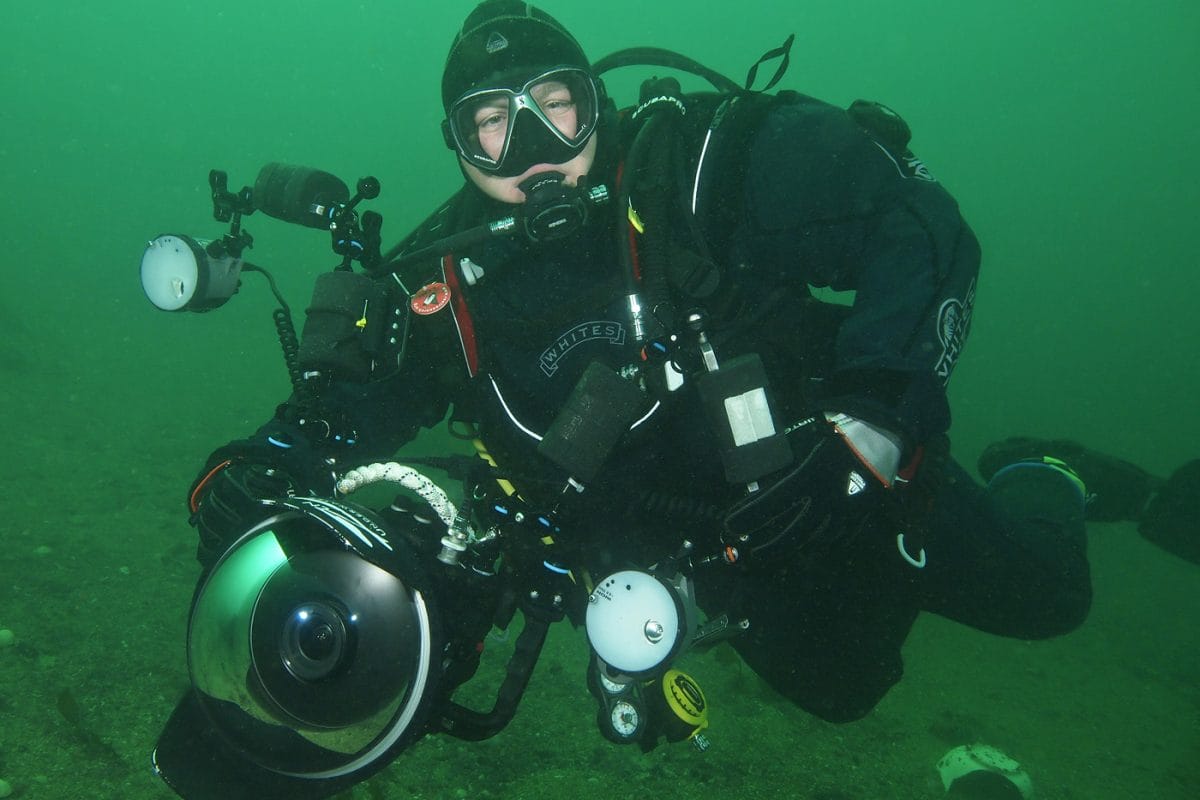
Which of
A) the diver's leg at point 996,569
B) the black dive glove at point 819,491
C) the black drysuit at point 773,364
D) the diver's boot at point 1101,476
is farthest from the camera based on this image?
the diver's boot at point 1101,476

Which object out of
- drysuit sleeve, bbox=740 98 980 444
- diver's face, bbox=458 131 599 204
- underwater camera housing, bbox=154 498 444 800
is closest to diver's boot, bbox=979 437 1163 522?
drysuit sleeve, bbox=740 98 980 444

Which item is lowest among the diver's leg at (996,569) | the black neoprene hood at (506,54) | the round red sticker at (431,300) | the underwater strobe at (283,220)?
the diver's leg at (996,569)

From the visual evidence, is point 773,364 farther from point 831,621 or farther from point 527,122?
point 527,122

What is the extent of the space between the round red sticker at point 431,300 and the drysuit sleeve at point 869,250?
1491mm

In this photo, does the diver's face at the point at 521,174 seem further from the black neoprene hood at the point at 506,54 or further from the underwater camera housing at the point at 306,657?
the underwater camera housing at the point at 306,657

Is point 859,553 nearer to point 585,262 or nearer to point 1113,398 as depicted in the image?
→ point 585,262

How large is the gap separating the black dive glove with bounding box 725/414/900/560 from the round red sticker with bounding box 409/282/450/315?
1.82 metres

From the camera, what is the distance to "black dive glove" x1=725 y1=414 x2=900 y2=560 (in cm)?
191

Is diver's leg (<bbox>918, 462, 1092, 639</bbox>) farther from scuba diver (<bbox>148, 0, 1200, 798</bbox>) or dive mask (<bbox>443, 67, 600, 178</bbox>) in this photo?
dive mask (<bbox>443, 67, 600, 178</bbox>)

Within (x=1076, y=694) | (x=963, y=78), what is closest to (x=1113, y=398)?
(x=1076, y=694)

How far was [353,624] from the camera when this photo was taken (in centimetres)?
162

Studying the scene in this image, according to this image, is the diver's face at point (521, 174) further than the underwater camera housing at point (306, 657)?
Yes

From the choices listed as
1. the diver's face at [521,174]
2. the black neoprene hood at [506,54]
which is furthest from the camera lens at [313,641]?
the black neoprene hood at [506,54]

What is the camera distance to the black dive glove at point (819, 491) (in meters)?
1.91
